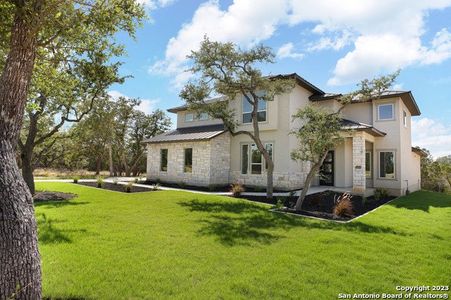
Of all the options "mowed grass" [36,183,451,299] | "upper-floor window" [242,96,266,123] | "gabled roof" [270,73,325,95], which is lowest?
"mowed grass" [36,183,451,299]

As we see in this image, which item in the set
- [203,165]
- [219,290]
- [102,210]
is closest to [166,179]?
[203,165]

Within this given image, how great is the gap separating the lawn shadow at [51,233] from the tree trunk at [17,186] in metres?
3.25

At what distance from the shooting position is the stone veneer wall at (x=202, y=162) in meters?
18.4

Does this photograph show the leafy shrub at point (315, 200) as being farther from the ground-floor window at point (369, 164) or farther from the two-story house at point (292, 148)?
the ground-floor window at point (369, 164)

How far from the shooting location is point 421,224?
939cm

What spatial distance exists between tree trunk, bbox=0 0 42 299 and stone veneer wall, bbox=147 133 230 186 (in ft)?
48.7

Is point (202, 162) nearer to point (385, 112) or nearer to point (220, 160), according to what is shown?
point (220, 160)

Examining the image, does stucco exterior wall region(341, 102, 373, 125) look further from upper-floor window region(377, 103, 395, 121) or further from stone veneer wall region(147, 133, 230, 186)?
stone veneer wall region(147, 133, 230, 186)

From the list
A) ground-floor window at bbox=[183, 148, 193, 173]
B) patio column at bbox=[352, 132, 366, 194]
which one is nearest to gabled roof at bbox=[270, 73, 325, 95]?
patio column at bbox=[352, 132, 366, 194]

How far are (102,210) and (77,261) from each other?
5.09 meters

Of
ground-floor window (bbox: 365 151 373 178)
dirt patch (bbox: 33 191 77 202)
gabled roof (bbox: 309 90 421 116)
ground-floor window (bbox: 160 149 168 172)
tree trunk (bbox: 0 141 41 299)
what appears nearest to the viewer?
tree trunk (bbox: 0 141 41 299)

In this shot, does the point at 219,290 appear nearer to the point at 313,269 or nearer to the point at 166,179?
the point at 313,269

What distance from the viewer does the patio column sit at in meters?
14.7

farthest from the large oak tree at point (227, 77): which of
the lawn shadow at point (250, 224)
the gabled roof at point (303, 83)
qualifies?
the lawn shadow at point (250, 224)
